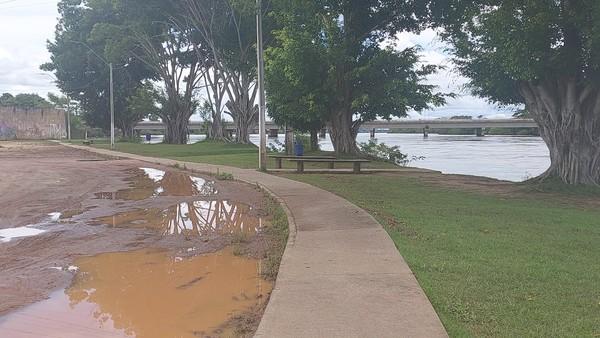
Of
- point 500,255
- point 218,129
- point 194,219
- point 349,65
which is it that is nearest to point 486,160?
point 349,65

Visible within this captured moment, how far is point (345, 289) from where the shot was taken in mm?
5746

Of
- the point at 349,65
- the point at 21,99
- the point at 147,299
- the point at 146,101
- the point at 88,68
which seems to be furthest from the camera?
the point at 21,99

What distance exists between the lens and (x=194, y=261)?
25.2 ft

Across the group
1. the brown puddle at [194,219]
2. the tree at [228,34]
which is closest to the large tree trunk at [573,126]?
the brown puddle at [194,219]

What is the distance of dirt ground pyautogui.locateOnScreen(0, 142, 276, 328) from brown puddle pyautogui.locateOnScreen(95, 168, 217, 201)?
0.09ft

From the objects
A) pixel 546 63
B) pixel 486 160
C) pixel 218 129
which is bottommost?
pixel 486 160

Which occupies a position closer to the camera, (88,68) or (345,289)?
(345,289)

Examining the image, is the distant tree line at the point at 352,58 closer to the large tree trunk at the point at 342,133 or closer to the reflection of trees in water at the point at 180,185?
the large tree trunk at the point at 342,133

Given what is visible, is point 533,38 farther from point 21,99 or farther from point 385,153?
point 21,99

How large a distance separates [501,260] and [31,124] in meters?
90.7

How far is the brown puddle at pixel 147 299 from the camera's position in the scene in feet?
17.0

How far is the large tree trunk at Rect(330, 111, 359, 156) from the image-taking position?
98.9ft

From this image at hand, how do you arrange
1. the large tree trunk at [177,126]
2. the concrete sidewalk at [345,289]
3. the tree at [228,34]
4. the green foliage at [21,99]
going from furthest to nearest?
the green foliage at [21,99], the large tree trunk at [177,126], the tree at [228,34], the concrete sidewalk at [345,289]

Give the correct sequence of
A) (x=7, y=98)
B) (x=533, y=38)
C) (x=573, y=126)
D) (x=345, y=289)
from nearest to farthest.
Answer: (x=345, y=289) → (x=533, y=38) → (x=573, y=126) → (x=7, y=98)
